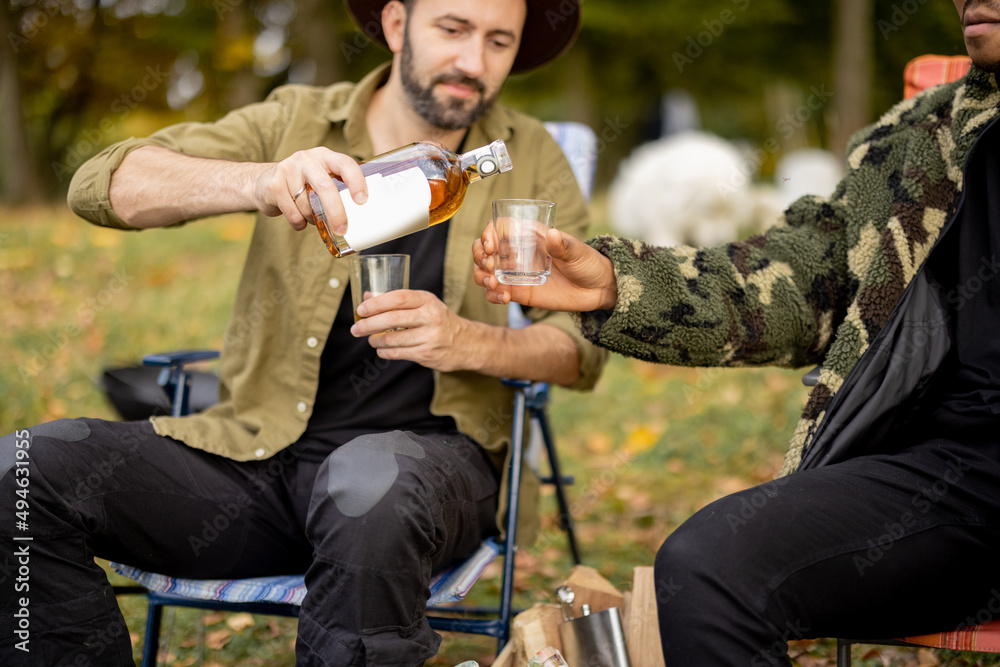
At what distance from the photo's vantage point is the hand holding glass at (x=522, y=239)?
1.78 m

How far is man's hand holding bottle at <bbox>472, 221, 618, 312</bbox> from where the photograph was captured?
6.47ft

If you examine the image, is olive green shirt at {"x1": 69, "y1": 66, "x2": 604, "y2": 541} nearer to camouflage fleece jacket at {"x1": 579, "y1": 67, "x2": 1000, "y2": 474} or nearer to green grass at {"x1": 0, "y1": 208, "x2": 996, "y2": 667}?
camouflage fleece jacket at {"x1": 579, "y1": 67, "x2": 1000, "y2": 474}

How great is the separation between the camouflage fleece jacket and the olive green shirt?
0.54 m

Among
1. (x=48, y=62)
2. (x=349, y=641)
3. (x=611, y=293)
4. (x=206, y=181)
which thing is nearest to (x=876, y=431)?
(x=611, y=293)

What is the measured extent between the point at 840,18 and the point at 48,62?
38.1ft

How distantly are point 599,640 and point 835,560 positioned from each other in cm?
68

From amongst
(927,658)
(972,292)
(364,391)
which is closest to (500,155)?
(364,391)

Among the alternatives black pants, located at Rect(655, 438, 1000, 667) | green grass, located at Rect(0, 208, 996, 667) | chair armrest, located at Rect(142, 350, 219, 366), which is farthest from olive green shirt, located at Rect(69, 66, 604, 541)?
green grass, located at Rect(0, 208, 996, 667)

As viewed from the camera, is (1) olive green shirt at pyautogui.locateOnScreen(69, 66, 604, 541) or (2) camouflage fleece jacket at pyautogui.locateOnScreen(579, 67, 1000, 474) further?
(1) olive green shirt at pyautogui.locateOnScreen(69, 66, 604, 541)

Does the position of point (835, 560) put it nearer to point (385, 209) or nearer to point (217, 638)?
point (385, 209)

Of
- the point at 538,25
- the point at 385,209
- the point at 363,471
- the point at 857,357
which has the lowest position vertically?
the point at 363,471

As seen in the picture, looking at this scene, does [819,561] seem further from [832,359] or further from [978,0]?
[978,0]

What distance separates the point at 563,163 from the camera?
2760 millimetres

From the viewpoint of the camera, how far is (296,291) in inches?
96.1
